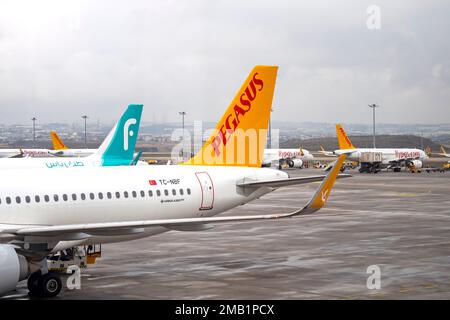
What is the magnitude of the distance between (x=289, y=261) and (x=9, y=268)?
12.7 meters

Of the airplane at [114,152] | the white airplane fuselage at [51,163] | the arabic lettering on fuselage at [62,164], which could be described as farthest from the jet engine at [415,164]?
the arabic lettering on fuselage at [62,164]

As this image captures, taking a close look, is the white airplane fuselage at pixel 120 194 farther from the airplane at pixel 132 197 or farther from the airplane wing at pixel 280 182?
the airplane wing at pixel 280 182

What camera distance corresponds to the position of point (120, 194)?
27.1m

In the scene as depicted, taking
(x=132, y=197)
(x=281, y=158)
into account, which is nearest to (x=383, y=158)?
(x=281, y=158)

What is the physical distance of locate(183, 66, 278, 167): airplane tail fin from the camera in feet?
104

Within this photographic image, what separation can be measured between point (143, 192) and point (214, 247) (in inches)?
309

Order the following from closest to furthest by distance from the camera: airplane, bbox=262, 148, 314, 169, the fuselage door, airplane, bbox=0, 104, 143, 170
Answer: the fuselage door < airplane, bbox=0, 104, 143, 170 < airplane, bbox=262, 148, 314, 169

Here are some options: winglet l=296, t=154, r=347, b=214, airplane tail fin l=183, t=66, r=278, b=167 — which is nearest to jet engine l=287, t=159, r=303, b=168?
airplane tail fin l=183, t=66, r=278, b=167

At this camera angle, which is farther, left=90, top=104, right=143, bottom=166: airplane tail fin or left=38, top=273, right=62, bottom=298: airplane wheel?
left=90, top=104, right=143, bottom=166: airplane tail fin

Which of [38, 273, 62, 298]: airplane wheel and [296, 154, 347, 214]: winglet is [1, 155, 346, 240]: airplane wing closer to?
[296, 154, 347, 214]: winglet

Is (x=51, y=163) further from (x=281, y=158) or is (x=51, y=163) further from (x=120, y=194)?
(x=281, y=158)

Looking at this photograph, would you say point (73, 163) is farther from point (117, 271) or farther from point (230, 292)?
point (230, 292)

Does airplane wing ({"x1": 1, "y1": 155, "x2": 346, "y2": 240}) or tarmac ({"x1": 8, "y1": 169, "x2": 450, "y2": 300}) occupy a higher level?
airplane wing ({"x1": 1, "y1": 155, "x2": 346, "y2": 240})

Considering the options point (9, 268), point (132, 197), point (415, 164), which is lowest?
point (9, 268)
